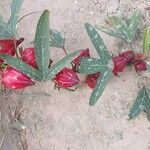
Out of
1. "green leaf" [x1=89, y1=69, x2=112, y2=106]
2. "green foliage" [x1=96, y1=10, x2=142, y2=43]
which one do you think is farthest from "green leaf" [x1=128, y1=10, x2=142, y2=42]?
"green leaf" [x1=89, y1=69, x2=112, y2=106]

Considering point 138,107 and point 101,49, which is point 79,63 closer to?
point 101,49

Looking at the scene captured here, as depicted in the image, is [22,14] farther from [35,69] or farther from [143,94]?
[143,94]

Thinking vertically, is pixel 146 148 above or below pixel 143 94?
below

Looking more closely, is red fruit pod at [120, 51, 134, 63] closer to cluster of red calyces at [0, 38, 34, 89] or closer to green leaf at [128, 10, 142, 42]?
green leaf at [128, 10, 142, 42]

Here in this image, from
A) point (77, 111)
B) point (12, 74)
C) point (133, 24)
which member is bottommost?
point (77, 111)

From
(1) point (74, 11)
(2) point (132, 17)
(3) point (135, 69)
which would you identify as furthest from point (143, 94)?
(1) point (74, 11)

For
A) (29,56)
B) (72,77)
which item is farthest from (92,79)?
(29,56)
